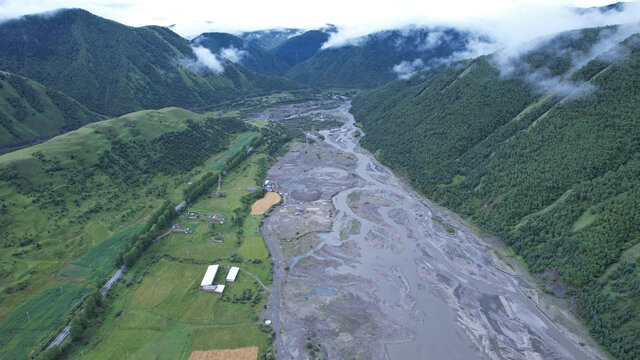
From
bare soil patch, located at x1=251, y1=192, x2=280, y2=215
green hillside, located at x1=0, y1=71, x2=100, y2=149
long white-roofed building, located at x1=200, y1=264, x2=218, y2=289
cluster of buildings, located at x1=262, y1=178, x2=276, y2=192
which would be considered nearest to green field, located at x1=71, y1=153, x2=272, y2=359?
long white-roofed building, located at x1=200, y1=264, x2=218, y2=289

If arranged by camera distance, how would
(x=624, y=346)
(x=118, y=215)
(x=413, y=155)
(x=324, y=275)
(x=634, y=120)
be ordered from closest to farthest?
(x=624, y=346), (x=324, y=275), (x=634, y=120), (x=118, y=215), (x=413, y=155)

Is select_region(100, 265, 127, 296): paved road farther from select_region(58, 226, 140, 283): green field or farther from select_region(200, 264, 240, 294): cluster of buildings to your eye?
select_region(200, 264, 240, 294): cluster of buildings

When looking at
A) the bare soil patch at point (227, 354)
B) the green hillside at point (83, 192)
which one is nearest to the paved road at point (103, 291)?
the green hillside at point (83, 192)

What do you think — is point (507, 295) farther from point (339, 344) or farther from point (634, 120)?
point (634, 120)

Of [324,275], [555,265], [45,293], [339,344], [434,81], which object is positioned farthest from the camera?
[434,81]

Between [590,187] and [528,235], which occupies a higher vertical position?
[590,187]

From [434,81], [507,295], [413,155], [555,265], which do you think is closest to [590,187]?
[555,265]
